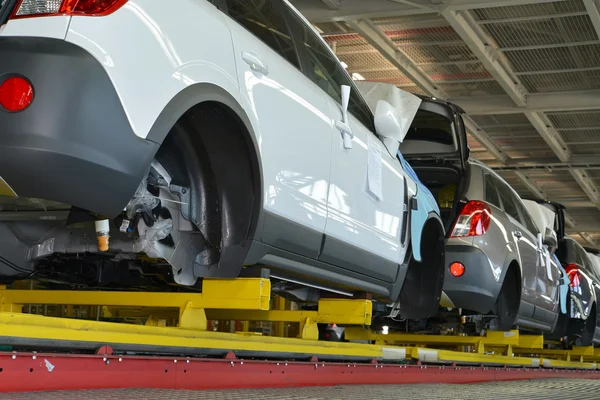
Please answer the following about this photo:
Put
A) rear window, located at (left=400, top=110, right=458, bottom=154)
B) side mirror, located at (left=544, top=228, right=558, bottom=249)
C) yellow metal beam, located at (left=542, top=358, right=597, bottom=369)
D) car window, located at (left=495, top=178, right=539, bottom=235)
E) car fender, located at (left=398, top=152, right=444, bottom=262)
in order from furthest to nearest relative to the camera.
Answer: yellow metal beam, located at (left=542, top=358, right=597, bottom=369)
side mirror, located at (left=544, top=228, right=558, bottom=249)
car window, located at (left=495, top=178, right=539, bottom=235)
rear window, located at (left=400, top=110, right=458, bottom=154)
car fender, located at (left=398, top=152, right=444, bottom=262)

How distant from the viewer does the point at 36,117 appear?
6.95 ft

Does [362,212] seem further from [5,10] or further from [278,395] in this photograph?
[5,10]

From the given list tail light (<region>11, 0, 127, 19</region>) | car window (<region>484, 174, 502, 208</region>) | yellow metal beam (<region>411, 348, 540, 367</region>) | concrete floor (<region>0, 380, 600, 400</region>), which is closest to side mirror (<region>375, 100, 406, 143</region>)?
concrete floor (<region>0, 380, 600, 400</region>)

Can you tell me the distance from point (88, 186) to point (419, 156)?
4224 millimetres

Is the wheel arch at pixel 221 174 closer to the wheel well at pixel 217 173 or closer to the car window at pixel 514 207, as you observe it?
the wheel well at pixel 217 173

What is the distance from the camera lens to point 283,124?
3.13 meters

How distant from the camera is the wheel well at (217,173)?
9.52 feet

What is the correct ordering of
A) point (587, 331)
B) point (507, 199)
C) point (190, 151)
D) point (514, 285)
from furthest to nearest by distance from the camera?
point (587, 331), point (507, 199), point (514, 285), point (190, 151)

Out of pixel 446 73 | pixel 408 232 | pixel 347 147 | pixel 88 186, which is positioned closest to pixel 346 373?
pixel 408 232

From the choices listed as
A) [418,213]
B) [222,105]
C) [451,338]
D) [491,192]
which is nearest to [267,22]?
[222,105]

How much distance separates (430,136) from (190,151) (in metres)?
3.62

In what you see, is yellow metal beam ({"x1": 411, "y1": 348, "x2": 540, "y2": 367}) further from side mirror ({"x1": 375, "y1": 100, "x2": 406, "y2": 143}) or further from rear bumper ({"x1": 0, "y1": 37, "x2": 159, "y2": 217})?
rear bumper ({"x1": 0, "y1": 37, "x2": 159, "y2": 217})

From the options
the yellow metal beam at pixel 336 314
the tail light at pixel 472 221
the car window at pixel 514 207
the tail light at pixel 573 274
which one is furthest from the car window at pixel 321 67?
the tail light at pixel 573 274

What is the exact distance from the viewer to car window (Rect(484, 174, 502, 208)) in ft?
20.2
